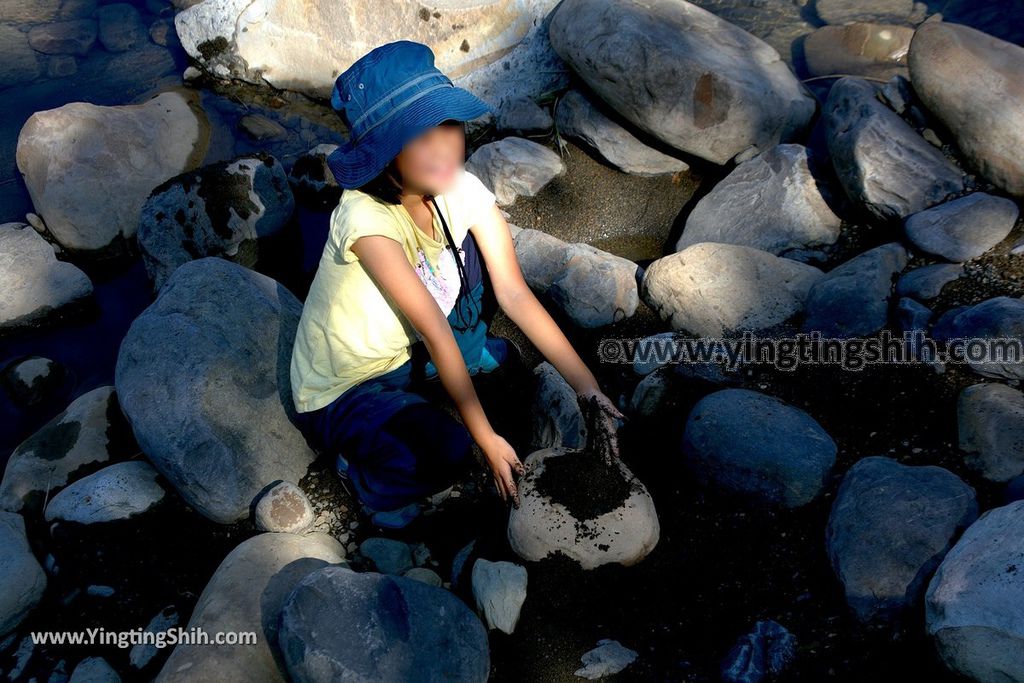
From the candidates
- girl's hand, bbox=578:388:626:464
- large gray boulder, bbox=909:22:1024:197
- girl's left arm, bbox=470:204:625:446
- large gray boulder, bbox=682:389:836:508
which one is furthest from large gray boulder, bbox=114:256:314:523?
large gray boulder, bbox=909:22:1024:197

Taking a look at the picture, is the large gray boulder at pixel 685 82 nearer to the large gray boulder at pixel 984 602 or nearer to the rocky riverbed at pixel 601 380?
the rocky riverbed at pixel 601 380

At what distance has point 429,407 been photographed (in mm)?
2746

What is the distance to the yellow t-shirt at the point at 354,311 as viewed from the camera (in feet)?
8.28

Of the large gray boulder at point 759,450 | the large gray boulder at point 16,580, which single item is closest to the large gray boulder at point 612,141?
the large gray boulder at point 759,450

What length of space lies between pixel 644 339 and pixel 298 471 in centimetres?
148

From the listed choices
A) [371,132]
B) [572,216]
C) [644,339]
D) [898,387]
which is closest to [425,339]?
[371,132]

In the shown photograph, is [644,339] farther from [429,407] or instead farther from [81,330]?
[81,330]

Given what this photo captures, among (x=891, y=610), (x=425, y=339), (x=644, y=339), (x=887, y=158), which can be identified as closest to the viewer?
(x=891, y=610)

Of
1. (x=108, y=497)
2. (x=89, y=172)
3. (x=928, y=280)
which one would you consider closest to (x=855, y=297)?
(x=928, y=280)

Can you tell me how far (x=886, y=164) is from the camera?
3.46 metres

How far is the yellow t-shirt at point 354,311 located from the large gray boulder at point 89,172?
2.35 metres

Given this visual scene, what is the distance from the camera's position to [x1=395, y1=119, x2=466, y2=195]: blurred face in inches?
90.0

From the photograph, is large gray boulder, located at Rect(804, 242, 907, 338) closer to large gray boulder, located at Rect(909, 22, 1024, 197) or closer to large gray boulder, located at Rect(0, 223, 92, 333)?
large gray boulder, located at Rect(909, 22, 1024, 197)

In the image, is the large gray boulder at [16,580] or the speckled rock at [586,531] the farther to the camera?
the large gray boulder at [16,580]
